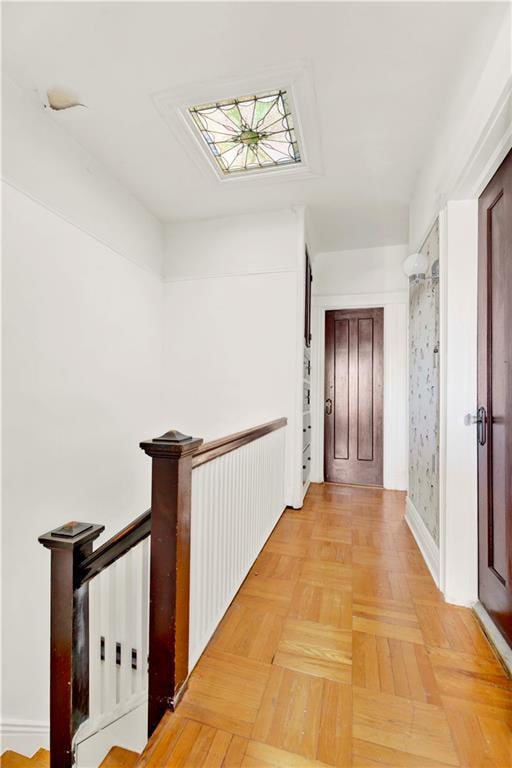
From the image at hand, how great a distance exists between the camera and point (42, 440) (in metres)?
2.20

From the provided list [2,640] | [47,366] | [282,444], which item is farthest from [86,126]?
[2,640]

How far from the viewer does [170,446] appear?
1176 millimetres

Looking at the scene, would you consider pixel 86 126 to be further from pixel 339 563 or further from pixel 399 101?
pixel 339 563

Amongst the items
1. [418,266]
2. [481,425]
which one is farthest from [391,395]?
[481,425]

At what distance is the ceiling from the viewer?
1.52m

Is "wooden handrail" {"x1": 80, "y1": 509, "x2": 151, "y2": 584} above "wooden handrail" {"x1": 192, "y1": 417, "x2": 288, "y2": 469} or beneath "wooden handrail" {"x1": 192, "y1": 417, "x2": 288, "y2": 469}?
beneath

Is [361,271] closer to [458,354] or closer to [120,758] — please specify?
[458,354]

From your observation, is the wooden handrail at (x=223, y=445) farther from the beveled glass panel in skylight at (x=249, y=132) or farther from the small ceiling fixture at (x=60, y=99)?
the small ceiling fixture at (x=60, y=99)

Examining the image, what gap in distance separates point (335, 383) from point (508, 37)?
3.13 metres

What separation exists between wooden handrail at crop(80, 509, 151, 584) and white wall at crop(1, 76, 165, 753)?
1.17 meters

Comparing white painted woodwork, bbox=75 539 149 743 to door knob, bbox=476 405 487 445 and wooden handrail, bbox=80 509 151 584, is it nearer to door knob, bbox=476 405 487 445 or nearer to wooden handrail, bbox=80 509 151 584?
wooden handrail, bbox=80 509 151 584

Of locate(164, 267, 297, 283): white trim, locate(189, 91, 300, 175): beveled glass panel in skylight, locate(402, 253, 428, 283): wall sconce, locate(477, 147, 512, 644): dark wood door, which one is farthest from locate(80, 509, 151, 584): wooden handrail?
locate(164, 267, 297, 283): white trim

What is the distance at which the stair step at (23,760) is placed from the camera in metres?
1.88

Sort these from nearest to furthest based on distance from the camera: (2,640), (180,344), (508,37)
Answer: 1. (508,37)
2. (2,640)
3. (180,344)
